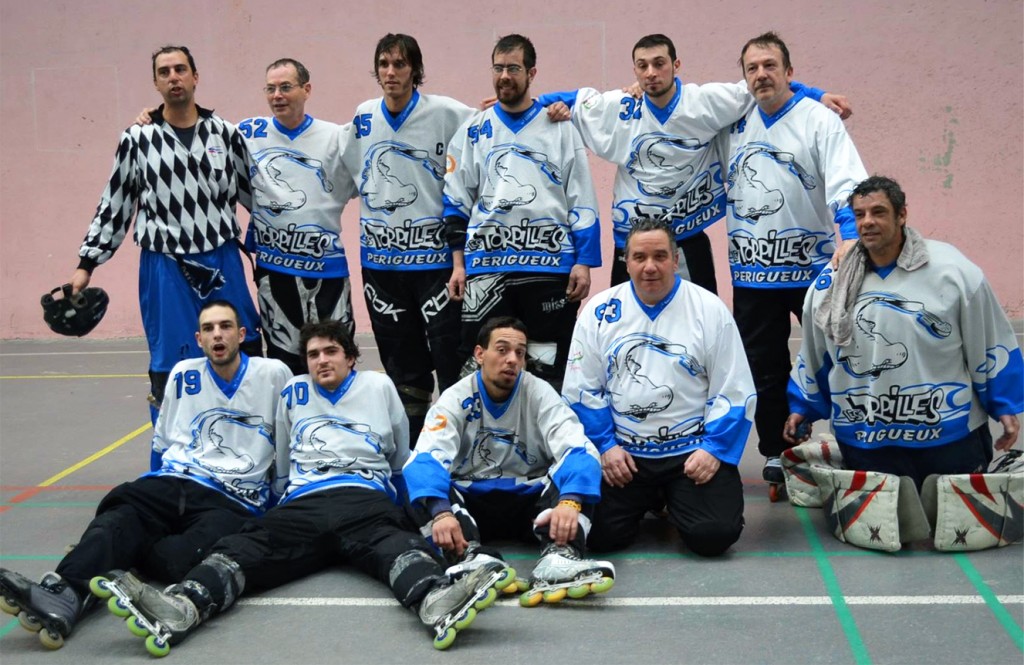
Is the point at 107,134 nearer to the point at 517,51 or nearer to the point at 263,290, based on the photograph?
the point at 263,290

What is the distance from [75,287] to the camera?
4812 millimetres

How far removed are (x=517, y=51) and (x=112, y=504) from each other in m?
2.42

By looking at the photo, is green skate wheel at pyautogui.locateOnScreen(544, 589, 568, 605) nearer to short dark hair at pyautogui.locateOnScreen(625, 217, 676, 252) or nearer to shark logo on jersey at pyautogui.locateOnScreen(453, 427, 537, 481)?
shark logo on jersey at pyautogui.locateOnScreen(453, 427, 537, 481)

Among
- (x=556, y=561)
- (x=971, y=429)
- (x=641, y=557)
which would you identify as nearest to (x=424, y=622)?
(x=556, y=561)

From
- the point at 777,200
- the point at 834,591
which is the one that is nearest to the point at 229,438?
the point at 834,591

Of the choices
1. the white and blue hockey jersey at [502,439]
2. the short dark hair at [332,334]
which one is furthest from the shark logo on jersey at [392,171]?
the white and blue hockey jersey at [502,439]

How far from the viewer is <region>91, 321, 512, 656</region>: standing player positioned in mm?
3406

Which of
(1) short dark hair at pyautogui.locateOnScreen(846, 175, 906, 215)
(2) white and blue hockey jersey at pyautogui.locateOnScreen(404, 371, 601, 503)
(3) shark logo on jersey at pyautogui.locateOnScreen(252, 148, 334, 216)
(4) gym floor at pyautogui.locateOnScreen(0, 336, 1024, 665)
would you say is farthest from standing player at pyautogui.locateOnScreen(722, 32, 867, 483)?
(3) shark logo on jersey at pyautogui.locateOnScreen(252, 148, 334, 216)

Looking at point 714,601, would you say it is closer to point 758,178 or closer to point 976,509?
point 976,509

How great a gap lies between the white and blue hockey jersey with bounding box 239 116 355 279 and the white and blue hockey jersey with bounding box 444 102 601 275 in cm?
70

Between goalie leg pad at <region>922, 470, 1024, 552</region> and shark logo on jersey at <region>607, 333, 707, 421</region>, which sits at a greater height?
shark logo on jersey at <region>607, 333, 707, 421</region>

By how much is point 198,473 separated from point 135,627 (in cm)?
99

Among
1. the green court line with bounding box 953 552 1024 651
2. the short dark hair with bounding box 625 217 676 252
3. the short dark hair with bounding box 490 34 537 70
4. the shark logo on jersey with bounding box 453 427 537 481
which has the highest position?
the short dark hair with bounding box 490 34 537 70

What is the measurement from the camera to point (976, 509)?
3982 mm
